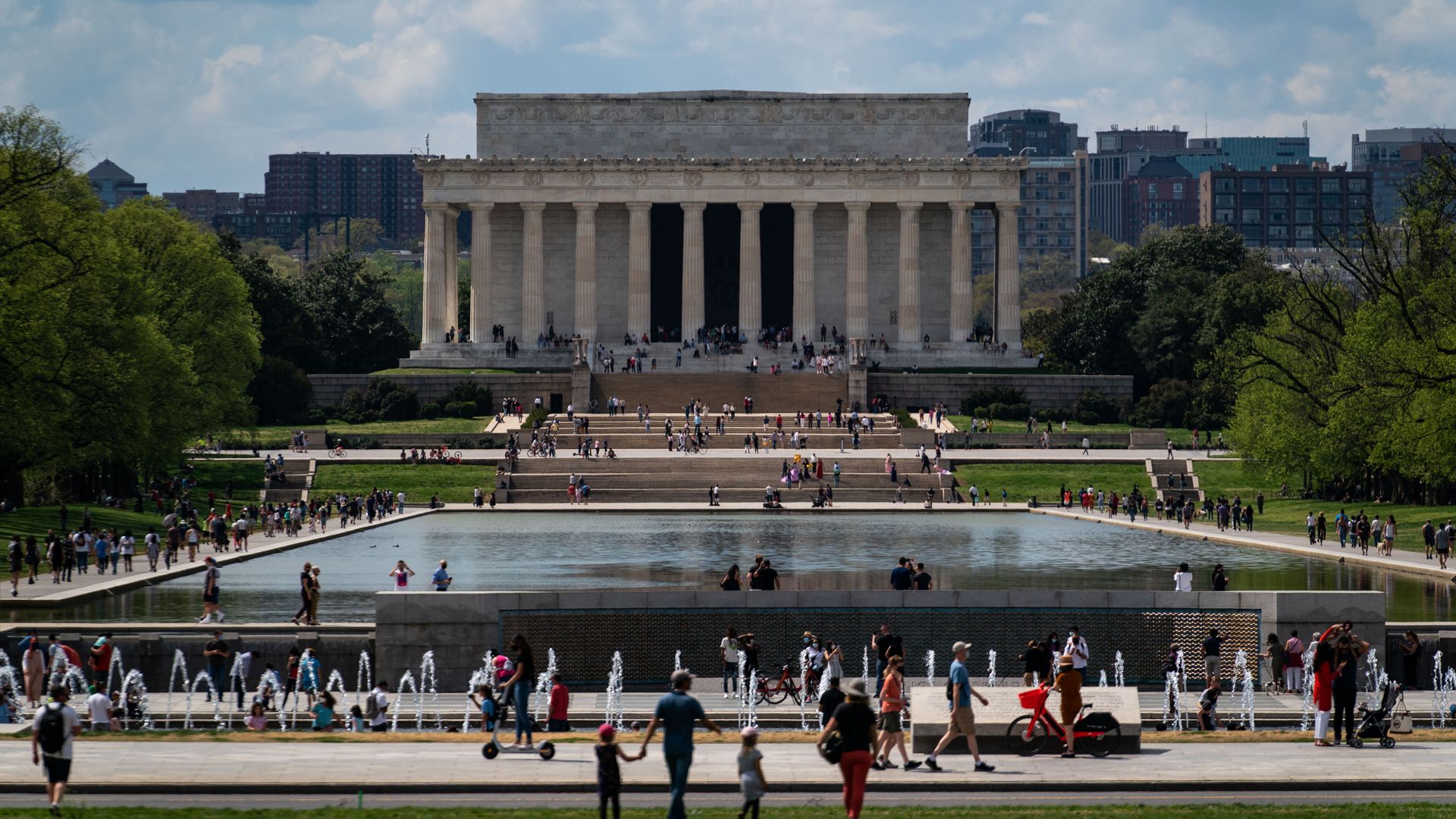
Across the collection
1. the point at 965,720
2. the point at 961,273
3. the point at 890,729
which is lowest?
the point at 890,729

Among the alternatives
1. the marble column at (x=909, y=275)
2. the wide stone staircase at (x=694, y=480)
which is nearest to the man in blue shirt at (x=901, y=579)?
the wide stone staircase at (x=694, y=480)

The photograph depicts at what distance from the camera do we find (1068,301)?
129 m

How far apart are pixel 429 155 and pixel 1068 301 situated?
138 ft

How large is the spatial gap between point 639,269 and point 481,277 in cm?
949

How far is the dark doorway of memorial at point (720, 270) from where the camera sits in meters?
121

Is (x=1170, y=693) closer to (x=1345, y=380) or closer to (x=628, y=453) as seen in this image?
(x=1345, y=380)

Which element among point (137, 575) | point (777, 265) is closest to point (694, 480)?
point (137, 575)

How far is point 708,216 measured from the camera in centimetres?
12131

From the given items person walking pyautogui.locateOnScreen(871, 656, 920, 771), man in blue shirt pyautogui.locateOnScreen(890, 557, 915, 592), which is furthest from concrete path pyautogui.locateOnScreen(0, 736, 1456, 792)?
man in blue shirt pyautogui.locateOnScreen(890, 557, 915, 592)

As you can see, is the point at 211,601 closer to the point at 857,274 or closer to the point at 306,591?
the point at 306,591

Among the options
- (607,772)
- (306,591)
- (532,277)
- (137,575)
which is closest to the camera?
(607,772)

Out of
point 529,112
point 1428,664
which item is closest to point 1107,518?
point 1428,664

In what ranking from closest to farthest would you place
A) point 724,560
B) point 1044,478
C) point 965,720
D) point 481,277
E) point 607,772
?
1. point 607,772
2. point 965,720
3. point 724,560
4. point 1044,478
5. point 481,277

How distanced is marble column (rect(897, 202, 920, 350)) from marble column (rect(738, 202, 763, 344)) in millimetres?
8251
